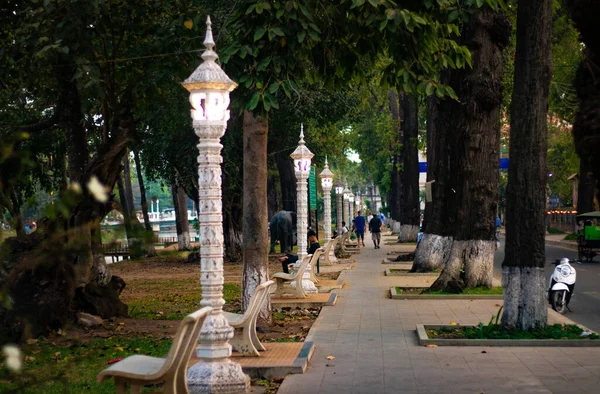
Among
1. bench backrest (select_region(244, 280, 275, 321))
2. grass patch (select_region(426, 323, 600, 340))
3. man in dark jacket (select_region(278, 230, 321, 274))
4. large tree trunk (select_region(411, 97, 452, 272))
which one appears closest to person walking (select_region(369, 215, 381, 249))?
man in dark jacket (select_region(278, 230, 321, 274))

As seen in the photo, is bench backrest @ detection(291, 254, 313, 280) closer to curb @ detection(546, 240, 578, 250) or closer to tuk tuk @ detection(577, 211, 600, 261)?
tuk tuk @ detection(577, 211, 600, 261)

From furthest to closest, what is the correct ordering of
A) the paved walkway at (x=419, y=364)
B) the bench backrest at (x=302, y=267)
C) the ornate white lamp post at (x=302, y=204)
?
1. the ornate white lamp post at (x=302, y=204)
2. the bench backrest at (x=302, y=267)
3. the paved walkway at (x=419, y=364)

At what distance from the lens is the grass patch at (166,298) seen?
63.0 feet

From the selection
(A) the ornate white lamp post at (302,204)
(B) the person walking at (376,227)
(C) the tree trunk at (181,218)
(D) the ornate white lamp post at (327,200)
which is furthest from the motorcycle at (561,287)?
(B) the person walking at (376,227)

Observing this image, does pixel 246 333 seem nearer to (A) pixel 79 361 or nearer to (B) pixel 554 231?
(A) pixel 79 361

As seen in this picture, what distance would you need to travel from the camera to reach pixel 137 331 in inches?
629

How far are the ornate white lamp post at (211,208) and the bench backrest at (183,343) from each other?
2.13m

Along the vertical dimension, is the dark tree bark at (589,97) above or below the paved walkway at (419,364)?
above

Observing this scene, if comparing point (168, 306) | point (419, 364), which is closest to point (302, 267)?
point (168, 306)

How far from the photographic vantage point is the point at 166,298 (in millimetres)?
23000

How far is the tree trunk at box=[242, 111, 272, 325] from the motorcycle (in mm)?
5364

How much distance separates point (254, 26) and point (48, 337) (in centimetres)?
604

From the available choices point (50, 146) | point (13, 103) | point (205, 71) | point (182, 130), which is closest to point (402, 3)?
point (205, 71)

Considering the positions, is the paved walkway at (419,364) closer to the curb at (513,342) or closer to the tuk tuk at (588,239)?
the curb at (513,342)
